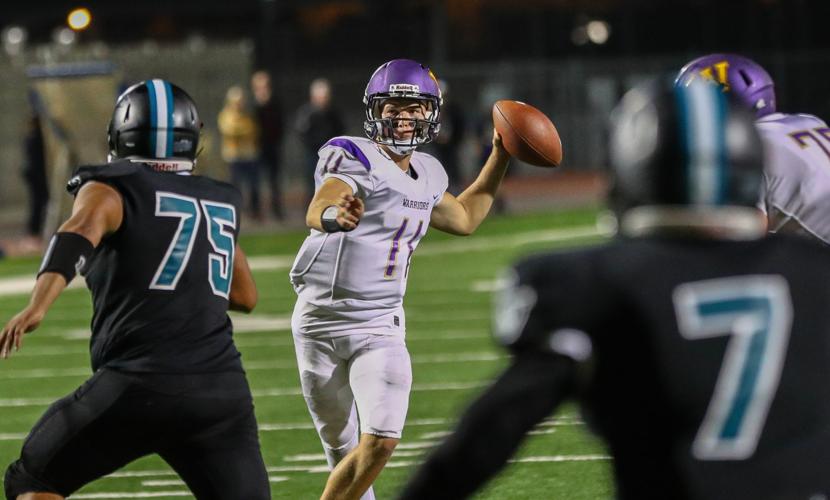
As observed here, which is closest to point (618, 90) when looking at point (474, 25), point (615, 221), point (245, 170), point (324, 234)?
point (474, 25)

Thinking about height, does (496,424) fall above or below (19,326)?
above

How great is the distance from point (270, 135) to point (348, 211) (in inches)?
609

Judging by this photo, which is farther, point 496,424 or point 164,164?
point 164,164

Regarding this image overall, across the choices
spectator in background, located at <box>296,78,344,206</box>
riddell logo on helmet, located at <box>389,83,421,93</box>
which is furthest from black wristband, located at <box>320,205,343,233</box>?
spectator in background, located at <box>296,78,344,206</box>

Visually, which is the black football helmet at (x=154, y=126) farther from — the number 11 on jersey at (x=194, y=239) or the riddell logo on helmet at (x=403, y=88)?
the riddell logo on helmet at (x=403, y=88)

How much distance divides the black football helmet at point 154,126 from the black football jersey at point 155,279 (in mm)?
114

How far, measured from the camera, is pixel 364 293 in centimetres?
538

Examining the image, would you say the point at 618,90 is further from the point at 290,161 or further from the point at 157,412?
the point at 157,412

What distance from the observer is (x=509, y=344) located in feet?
7.59

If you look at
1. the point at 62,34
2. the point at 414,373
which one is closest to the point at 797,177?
the point at 414,373

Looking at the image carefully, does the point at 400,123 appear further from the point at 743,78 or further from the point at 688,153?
the point at 688,153

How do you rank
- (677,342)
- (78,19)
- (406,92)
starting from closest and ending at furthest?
(677,342)
(406,92)
(78,19)

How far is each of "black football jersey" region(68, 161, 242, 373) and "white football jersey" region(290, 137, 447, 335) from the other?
43.8 inches

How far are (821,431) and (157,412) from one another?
2.17 m
